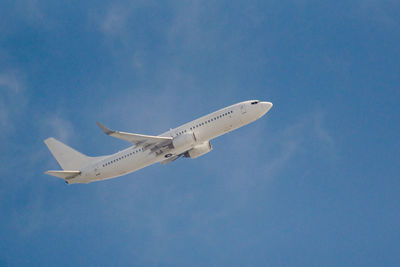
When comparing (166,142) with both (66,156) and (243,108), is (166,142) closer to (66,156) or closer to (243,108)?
(243,108)

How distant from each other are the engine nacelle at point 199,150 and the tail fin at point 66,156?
47.3 feet

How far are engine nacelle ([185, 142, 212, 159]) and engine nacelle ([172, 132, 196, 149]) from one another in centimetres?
562

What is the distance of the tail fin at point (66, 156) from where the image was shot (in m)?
64.8

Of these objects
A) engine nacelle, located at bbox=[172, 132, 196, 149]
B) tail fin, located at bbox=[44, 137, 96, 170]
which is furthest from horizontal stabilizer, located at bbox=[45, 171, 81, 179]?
engine nacelle, located at bbox=[172, 132, 196, 149]

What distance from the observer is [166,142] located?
58.3m

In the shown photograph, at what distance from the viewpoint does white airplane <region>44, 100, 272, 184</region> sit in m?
57.9

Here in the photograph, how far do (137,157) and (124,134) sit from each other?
441 centimetres

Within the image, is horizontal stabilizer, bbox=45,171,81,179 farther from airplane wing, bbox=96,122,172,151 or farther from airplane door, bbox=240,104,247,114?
airplane door, bbox=240,104,247,114

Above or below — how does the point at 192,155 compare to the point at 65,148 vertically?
below

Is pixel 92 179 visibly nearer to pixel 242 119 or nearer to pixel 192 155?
pixel 192 155

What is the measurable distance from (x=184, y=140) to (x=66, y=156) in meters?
21.1

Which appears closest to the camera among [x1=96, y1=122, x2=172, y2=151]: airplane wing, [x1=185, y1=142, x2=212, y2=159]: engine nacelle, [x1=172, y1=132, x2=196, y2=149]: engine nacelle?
[x1=96, y1=122, x2=172, y2=151]: airplane wing

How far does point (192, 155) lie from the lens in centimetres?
6397

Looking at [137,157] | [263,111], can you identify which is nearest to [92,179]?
[137,157]
